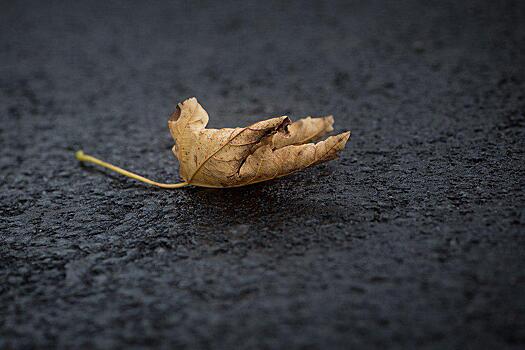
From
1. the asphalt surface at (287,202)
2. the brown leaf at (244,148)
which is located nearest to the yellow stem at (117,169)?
the asphalt surface at (287,202)

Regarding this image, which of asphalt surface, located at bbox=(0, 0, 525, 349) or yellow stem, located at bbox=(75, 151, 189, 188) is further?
yellow stem, located at bbox=(75, 151, 189, 188)

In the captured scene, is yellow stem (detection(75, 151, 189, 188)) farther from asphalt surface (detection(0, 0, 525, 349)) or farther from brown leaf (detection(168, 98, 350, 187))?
brown leaf (detection(168, 98, 350, 187))

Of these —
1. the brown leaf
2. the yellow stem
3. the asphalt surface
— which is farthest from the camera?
the yellow stem

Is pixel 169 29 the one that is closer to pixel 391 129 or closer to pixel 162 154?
pixel 162 154

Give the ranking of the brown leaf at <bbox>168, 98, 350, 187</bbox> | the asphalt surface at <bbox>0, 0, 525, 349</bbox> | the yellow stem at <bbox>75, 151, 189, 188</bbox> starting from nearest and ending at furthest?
the asphalt surface at <bbox>0, 0, 525, 349</bbox> < the brown leaf at <bbox>168, 98, 350, 187</bbox> < the yellow stem at <bbox>75, 151, 189, 188</bbox>

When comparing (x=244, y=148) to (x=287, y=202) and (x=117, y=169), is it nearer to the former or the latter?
(x=287, y=202)

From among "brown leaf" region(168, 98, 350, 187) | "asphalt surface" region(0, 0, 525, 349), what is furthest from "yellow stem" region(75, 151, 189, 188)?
"brown leaf" region(168, 98, 350, 187)

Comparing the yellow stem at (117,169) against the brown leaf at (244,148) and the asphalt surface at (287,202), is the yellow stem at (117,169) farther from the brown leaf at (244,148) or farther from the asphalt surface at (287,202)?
the brown leaf at (244,148)
